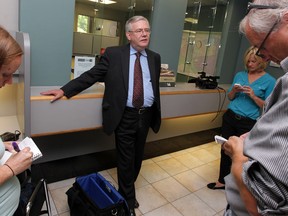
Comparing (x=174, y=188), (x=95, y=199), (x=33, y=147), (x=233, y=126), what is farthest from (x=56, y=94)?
(x=233, y=126)

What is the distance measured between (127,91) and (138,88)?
113 millimetres

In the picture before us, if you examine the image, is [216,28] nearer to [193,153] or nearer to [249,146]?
[193,153]

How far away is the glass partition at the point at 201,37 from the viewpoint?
359cm

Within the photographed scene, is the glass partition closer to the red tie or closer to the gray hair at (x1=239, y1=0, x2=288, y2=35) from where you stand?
the red tie

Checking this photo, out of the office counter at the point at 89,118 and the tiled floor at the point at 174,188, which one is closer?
the office counter at the point at 89,118

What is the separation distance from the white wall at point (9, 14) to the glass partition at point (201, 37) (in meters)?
2.22

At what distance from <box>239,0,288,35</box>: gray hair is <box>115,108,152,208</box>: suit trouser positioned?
1.43 metres

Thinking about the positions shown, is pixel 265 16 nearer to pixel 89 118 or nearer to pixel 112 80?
pixel 112 80

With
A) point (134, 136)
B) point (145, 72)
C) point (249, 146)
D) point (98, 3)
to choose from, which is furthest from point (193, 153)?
point (249, 146)

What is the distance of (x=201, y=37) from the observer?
3.90 metres

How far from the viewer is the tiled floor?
7.81 ft

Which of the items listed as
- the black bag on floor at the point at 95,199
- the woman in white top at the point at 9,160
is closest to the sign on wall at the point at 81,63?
the black bag on floor at the point at 95,199

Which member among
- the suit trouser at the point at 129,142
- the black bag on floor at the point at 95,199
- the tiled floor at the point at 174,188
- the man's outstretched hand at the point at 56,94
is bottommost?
the tiled floor at the point at 174,188

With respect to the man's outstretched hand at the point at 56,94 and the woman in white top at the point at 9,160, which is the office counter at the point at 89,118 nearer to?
the man's outstretched hand at the point at 56,94
